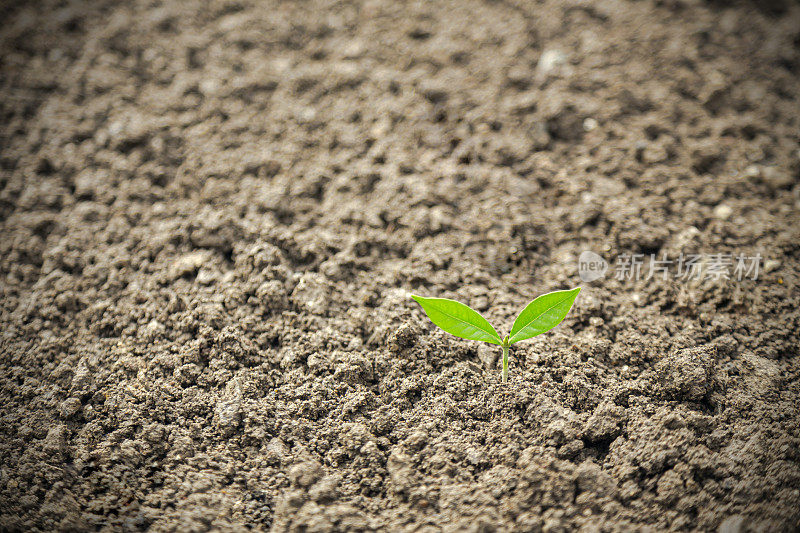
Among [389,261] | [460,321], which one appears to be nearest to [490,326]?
[460,321]

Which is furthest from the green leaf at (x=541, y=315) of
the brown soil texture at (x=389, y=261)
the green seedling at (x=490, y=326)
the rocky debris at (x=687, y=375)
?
the rocky debris at (x=687, y=375)

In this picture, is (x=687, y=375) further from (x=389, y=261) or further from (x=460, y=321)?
(x=389, y=261)

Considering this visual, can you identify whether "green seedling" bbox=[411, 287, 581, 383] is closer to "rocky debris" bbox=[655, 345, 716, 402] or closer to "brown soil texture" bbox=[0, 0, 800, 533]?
"brown soil texture" bbox=[0, 0, 800, 533]

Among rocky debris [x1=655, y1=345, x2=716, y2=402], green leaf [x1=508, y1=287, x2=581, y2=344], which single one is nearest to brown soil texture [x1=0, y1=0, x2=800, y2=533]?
rocky debris [x1=655, y1=345, x2=716, y2=402]

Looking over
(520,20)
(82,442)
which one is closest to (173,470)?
(82,442)

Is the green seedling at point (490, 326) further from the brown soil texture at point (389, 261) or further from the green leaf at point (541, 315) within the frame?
the brown soil texture at point (389, 261)
